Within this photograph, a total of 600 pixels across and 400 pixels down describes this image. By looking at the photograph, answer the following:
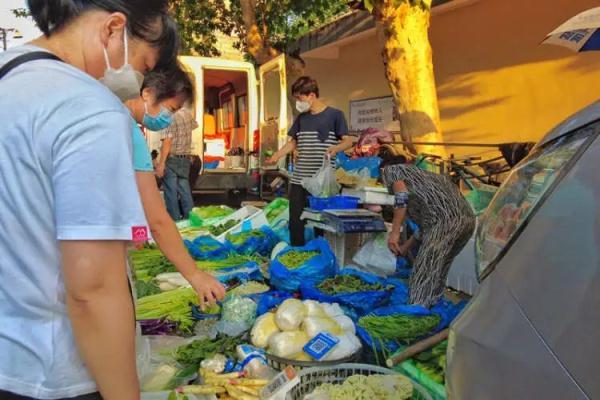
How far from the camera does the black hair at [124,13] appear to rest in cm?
104

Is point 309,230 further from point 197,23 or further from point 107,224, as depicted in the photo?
point 197,23

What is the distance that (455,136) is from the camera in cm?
870

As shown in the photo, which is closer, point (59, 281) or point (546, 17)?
point (59, 281)

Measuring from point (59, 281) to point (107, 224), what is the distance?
188mm

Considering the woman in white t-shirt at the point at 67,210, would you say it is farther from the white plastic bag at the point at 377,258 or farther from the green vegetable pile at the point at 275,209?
the green vegetable pile at the point at 275,209

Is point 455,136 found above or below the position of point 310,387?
above

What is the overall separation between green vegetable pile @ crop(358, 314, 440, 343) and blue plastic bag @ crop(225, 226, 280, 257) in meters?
2.62

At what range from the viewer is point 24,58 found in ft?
3.25

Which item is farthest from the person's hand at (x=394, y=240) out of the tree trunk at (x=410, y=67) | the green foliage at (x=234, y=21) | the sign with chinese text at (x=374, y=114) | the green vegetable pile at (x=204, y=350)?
the green foliage at (x=234, y=21)

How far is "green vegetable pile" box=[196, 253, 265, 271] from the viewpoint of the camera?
4.87 metres

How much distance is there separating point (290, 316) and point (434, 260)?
1117 mm

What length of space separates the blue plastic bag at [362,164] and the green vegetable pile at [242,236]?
1254 mm

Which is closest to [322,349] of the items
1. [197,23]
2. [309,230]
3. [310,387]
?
[310,387]

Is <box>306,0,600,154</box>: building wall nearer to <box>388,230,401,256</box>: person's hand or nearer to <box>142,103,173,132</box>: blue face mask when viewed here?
<box>388,230,401,256</box>: person's hand
